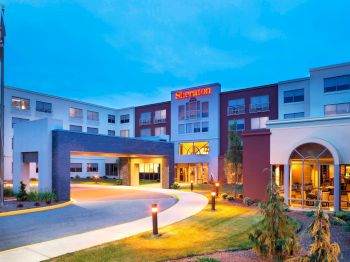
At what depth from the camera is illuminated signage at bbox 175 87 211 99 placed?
4484cm

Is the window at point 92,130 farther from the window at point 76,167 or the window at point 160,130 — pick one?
the window at point 160,130

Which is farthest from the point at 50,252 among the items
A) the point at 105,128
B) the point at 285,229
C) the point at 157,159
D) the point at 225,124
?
the point at 105,128

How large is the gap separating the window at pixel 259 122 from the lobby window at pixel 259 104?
1.17 metres

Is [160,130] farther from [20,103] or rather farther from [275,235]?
[275,235]

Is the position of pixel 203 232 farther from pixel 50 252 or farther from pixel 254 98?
pixel 254 98

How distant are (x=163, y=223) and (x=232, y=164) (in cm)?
1185

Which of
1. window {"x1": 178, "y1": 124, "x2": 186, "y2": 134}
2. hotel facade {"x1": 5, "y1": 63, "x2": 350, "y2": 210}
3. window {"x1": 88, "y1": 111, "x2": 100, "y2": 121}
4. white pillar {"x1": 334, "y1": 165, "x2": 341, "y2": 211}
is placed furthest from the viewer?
window {"x1": 88, "y1": 111, "x2": 100, "y2": 121}

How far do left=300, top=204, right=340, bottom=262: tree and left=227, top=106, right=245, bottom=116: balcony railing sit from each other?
37.9 metres

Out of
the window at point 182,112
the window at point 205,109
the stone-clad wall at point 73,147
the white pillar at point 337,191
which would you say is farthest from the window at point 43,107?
the white pillar at point 337,191

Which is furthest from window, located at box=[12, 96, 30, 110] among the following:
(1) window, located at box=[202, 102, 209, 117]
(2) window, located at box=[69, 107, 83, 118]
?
(1) window, located at box=[202, 102, 209, 117]

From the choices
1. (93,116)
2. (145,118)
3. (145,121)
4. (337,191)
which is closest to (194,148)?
(145,121)

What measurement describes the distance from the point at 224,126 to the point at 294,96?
10.8m

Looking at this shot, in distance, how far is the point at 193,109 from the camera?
46156 mm

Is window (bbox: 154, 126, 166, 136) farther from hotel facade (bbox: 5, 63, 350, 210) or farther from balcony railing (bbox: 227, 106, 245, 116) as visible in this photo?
balcony railing (bbox: 227, 106, 245, 116)
